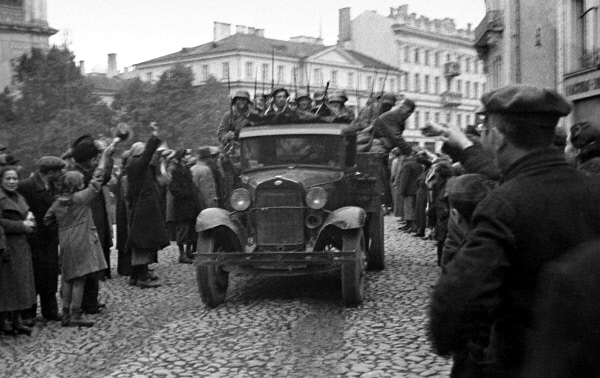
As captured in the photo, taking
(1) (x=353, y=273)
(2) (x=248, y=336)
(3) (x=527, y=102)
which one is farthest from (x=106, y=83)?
(3) (x=527, y=102)

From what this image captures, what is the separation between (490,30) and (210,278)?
25.2 m

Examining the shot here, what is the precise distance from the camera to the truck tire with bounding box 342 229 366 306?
31.6 ft

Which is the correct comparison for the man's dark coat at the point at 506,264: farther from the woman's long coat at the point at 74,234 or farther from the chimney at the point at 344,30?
the chimney at the point at 344,30

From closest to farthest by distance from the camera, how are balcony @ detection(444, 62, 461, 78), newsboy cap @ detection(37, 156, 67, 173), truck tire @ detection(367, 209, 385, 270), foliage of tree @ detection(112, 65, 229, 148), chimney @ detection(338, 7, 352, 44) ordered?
newsboy cap @ detection(37, 156, 67, 173) → truck tire @ detection(367, 209, 385, 270) → foliage of tree @ detection(112, 65, 229, 148) → balcony @ detection(444, 62, 461, 78) → chimney @ detection(338, 7, 352, 44)

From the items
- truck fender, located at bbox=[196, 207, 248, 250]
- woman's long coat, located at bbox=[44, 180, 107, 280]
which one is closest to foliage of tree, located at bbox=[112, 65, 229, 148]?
truck fender, located at bbox=[196, 207, 248, 250]

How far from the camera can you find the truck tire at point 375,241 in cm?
1216

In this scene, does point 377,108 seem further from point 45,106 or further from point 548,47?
point 45,106

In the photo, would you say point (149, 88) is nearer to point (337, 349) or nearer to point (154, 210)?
point (154, 210)

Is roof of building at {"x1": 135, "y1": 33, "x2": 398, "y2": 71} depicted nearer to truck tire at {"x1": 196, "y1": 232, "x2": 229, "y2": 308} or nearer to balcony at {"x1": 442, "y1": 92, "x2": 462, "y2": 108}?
balcony at {"x1": 442, "y1": 92, "x2": 462, "y2": 108}

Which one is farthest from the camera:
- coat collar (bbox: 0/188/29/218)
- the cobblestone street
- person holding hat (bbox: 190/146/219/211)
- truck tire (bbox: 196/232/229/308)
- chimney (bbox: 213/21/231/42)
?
chimney (bbox: 213/21/231/42)

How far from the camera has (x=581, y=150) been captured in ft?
26.1

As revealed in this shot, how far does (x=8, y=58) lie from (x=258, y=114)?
4312 cm

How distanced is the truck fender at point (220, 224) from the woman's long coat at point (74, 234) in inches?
51.4

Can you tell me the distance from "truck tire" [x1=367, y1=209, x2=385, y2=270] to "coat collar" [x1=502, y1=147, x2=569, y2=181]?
918 centimetres
